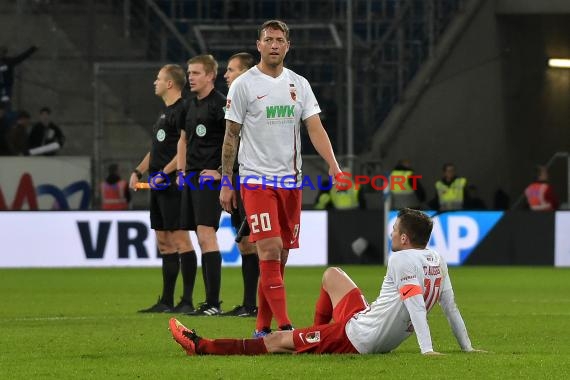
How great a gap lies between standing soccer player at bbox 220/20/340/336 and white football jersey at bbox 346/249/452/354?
1.08 metres

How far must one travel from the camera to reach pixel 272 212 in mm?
8953

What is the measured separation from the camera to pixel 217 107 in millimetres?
11523

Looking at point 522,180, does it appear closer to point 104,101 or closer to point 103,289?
point 104,101

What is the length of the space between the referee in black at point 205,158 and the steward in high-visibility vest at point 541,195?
12717 mm

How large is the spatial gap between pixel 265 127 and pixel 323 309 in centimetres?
130

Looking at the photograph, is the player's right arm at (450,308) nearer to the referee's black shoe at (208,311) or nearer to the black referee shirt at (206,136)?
the referee's black shoe at (208,311)

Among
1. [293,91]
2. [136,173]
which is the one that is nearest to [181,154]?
[136,173]

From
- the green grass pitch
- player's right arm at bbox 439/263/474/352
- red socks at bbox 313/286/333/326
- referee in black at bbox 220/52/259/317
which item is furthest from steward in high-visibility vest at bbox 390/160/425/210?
player's right arm at bbox 439/263/474/352

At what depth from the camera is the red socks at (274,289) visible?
8.77 m

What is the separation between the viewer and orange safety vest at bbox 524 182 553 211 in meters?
23.6

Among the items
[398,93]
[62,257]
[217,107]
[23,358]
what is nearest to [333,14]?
[398,93]

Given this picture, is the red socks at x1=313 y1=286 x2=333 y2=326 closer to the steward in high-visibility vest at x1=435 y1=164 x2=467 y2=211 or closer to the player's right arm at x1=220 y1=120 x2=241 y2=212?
the player's right arm at x1=220 y1=120 x2=241 y2=212

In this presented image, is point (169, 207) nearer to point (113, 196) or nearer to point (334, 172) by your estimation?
point (334, 172)

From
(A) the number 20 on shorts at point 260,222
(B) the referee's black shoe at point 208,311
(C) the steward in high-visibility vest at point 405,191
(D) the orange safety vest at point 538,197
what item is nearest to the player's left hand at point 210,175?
(B) the referee's black shoe at point 208,311
